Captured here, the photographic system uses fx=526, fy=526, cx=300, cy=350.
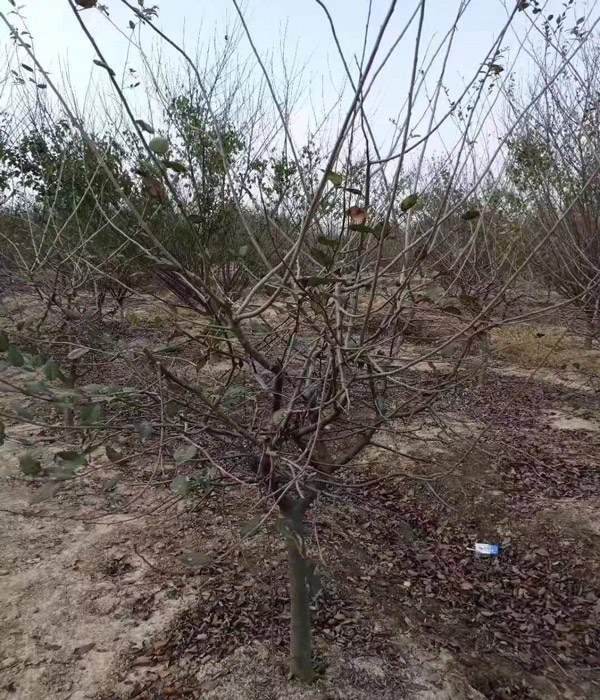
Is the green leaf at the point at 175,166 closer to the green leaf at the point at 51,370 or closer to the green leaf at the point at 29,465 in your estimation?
the green leaf at the point at 51,370

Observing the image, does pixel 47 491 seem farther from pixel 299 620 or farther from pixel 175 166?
pixel 299 620

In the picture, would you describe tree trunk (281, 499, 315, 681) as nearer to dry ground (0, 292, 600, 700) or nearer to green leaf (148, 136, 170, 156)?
dry ground (0, 292, 600, 700)

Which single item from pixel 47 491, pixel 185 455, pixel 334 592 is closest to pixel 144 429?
pixel 185 455

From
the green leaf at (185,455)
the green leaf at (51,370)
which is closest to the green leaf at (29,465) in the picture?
the green leaf at (51,370)

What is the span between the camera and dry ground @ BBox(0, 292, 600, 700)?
7.01ft

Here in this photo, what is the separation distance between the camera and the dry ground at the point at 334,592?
214cm

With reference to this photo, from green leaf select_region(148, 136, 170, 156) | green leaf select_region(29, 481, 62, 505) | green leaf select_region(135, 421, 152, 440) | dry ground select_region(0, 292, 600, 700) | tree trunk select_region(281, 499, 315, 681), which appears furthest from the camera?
dry ground select_region(0, 292, 600, 700)

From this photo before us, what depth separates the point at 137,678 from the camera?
2125mm

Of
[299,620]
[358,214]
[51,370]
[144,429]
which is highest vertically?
[358,214]

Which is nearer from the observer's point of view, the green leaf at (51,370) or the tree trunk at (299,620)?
the green leaf at (51,370)

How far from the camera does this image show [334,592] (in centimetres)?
268

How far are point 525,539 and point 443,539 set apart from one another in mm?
491

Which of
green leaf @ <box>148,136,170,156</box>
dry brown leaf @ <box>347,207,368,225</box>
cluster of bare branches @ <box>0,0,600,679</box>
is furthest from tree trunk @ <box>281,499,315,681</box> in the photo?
green leaf @ <box>148,136,170,156</box>

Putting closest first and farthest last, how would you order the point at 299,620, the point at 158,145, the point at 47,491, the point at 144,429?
the point at 158,145 < the point at 47,491 < the point at 144,429 < the point at 299,620
